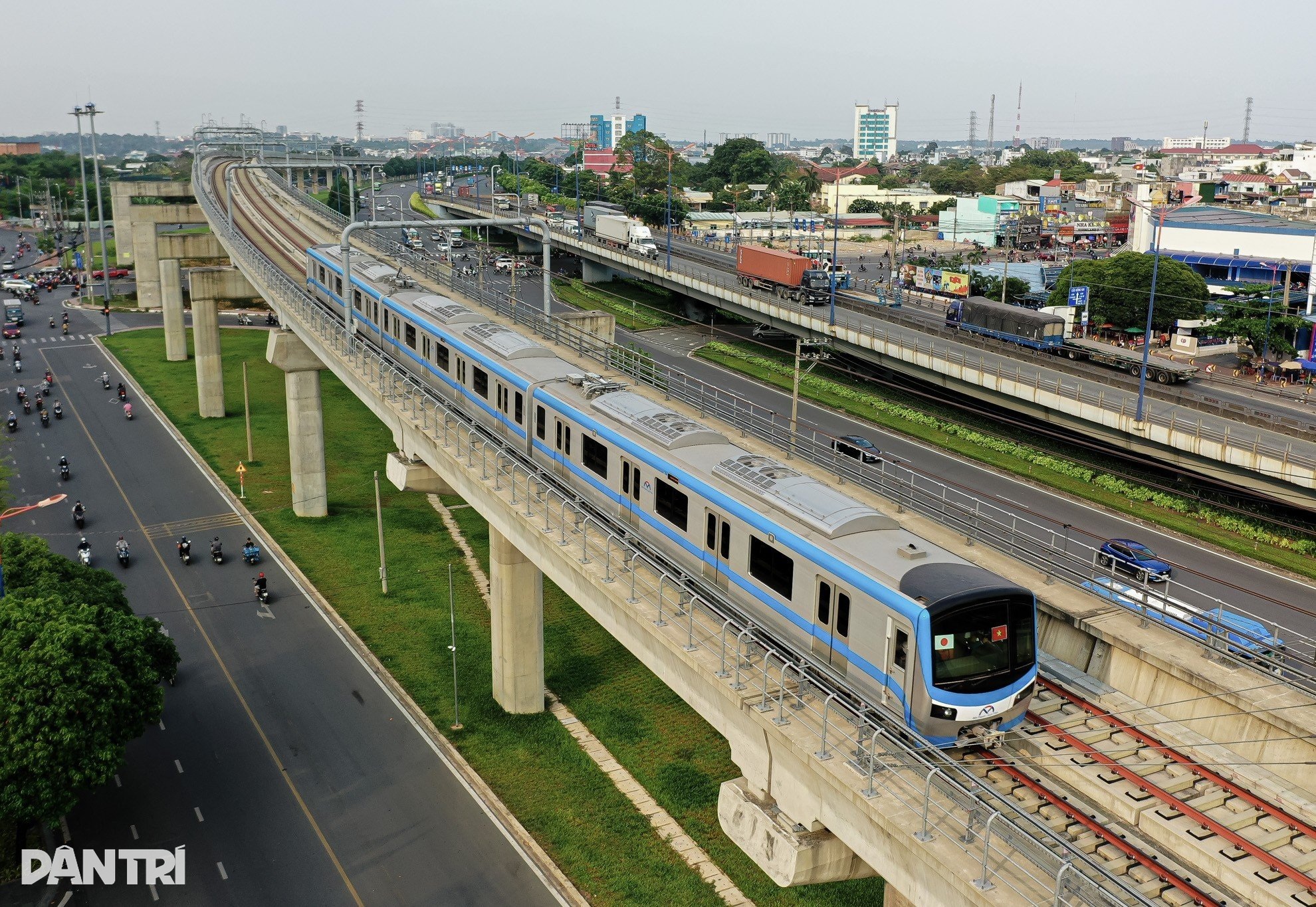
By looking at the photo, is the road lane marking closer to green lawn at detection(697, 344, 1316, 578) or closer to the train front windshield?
the train front windshield

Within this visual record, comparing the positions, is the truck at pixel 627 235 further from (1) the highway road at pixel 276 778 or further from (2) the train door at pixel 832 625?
(2) the train door at pixel 832 625

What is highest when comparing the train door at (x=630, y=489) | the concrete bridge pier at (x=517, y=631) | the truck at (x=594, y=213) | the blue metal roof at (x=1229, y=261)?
the truck at (x=594, y=213)

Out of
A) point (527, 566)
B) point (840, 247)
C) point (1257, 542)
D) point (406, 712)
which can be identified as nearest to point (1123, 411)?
point (1257, 542)

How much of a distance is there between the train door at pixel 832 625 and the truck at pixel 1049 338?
150 ft

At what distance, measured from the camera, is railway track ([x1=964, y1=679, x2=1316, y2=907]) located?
1550 centimetres

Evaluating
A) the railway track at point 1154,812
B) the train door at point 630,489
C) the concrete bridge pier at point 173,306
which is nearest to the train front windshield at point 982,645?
the railway track at point 1154,812

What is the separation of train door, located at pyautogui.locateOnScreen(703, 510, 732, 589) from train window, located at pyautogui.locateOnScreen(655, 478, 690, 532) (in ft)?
2.81

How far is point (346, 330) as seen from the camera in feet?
143

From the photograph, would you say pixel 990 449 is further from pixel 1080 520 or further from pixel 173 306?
pixel 173 306

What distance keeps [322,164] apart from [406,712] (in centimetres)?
5430

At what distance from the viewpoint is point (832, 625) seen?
19.8 m

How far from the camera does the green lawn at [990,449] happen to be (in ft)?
148

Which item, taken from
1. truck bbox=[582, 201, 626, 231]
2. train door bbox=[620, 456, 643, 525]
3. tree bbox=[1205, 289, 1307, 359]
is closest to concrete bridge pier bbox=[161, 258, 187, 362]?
truck bbox=[582, 201, 626, 231]

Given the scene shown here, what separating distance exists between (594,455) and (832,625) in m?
10.2
